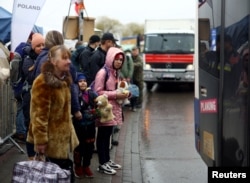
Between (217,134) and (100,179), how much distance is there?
2.54 meters

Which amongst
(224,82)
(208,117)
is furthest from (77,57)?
(224,82)

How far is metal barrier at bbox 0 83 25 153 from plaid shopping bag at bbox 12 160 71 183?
3138mm

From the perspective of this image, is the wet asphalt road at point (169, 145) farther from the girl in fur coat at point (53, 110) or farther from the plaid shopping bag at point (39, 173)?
the plaid shopping bag at point (39, 173)

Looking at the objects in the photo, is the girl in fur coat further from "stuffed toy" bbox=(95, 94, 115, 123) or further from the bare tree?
the bare tree

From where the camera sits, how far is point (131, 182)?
647cm

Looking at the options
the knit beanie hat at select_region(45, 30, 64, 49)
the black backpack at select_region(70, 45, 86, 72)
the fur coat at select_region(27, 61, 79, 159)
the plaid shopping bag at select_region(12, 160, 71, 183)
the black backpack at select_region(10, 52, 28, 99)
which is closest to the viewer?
the plaid shopping bag at select_region(12, 160, 71, 183)

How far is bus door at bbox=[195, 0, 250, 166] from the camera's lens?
382 centimetres

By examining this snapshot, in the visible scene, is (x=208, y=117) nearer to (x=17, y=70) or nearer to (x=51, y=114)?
(x=51, y=114)

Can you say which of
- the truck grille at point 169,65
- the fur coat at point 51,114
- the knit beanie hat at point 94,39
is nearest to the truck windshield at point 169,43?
the truck grille at point 169,65

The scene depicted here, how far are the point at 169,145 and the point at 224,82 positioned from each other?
5097mm

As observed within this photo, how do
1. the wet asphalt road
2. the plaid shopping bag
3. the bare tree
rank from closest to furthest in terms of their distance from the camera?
the plaid shopping bag < the wet asphalt road < the bare tree

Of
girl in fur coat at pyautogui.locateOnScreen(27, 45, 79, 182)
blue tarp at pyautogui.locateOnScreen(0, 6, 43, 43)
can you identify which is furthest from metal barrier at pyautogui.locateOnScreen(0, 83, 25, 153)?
girl in fur coat at pyautogui.locateOnScreen(27, 45, 79, 182)

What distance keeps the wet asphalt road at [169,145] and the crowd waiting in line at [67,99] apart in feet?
2.64

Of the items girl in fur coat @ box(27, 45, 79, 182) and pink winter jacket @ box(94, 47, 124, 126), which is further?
pink winter jacket @ box(94, 47, 124, 126)
